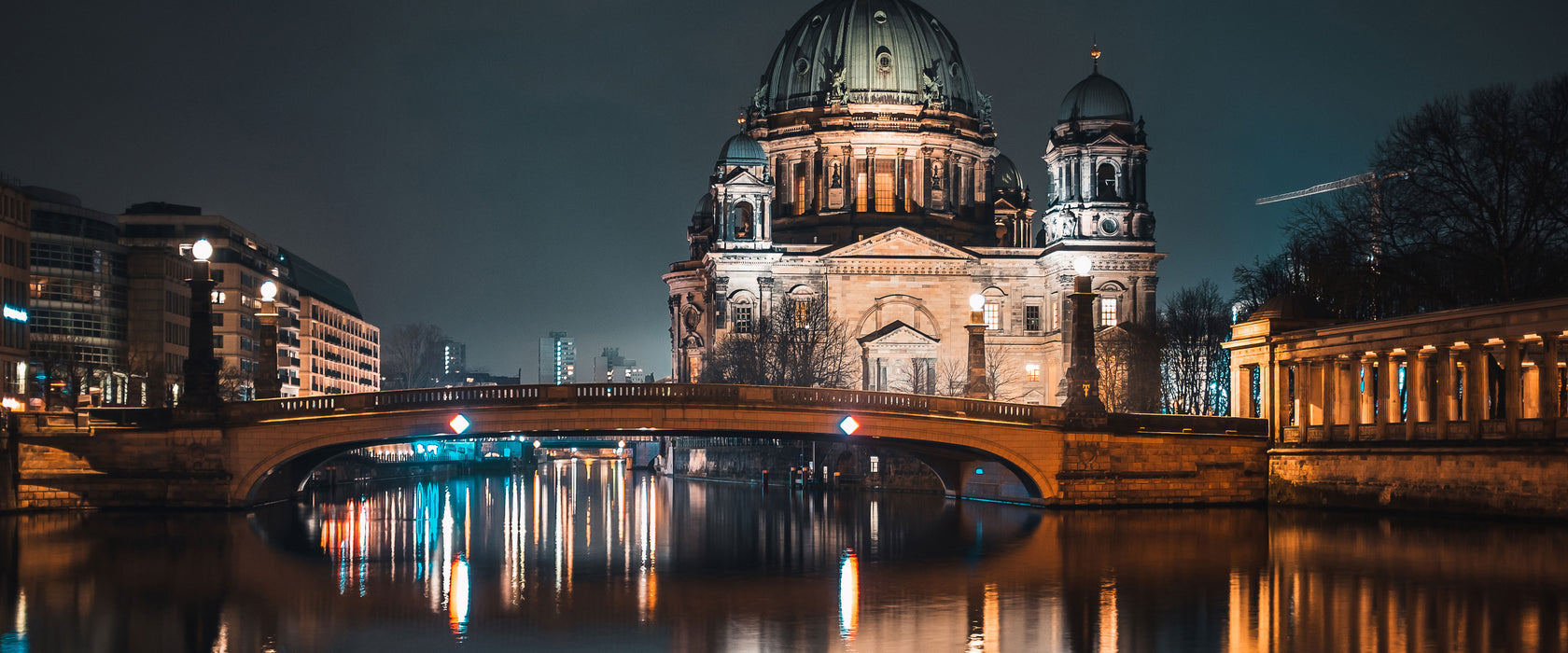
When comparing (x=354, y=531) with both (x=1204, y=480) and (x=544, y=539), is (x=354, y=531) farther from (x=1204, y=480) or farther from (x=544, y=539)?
(x=1204, y=480)

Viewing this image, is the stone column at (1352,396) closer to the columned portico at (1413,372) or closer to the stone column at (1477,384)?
the columned portico at (1413,372)

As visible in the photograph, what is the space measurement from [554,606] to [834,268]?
99.7 m

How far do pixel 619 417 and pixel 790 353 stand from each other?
5328cm

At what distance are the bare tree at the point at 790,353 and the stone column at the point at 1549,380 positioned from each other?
52.7 m

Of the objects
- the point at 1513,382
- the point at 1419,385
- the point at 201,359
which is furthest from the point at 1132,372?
the point at 201,359

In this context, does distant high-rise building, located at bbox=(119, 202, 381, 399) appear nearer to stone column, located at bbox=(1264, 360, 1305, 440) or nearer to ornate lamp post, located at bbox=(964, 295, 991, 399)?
ornate lamp post, located at bbox=(964, 295, 991, 399)

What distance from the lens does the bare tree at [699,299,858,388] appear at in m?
113

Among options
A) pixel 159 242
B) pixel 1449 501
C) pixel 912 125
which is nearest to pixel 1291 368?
pixel 1449 501

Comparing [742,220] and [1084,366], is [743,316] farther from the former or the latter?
[1084,366]

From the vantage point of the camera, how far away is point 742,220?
137500 millimetres

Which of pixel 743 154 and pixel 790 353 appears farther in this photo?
pixel 743 154

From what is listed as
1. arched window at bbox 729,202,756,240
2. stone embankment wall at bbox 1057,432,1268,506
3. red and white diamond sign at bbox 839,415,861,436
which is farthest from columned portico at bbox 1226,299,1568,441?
arched window at bbox 729,202,756,240

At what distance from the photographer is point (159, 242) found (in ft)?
461

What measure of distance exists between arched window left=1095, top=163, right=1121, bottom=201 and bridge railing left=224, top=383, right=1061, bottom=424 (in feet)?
228
